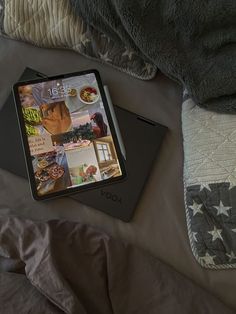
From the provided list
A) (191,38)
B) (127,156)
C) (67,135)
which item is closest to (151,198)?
(127,156)

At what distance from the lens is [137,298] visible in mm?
650

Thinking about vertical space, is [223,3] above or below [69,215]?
above

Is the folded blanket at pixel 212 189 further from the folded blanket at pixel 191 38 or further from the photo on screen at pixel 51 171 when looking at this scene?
the photo on screen at pixel 51 171

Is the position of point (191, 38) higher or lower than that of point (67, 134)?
higher

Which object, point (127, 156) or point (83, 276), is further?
point (127, 156)

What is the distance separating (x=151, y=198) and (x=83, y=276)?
0.19 metres

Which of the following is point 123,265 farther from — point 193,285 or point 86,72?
point 86,72

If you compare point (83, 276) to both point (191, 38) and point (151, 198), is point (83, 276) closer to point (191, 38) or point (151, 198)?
point (151, 198)

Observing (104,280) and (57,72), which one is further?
(57,72)

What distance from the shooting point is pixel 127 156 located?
30.0 inches

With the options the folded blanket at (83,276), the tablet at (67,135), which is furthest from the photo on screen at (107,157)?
the folded blanket at (83,276)

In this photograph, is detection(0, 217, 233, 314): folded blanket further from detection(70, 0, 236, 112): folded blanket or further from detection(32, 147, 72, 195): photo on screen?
detection(70, 0, 236, 112): folded blanket

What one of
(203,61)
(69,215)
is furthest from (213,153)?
(69,215)

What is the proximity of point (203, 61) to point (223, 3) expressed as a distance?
0.11m
